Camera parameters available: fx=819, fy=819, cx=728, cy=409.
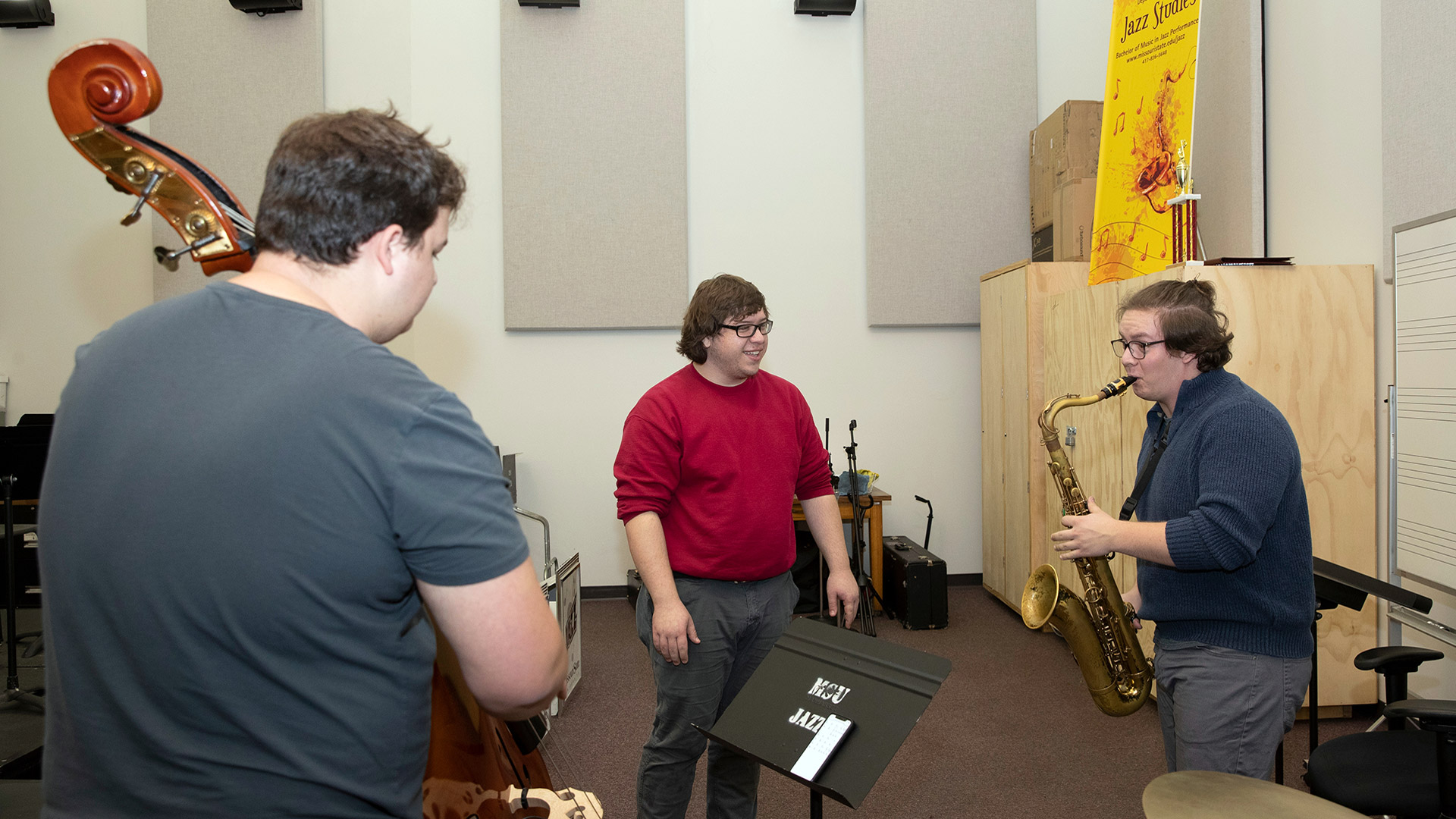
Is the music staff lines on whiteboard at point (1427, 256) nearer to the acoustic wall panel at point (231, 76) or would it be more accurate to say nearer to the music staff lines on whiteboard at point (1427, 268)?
the music staff lines on whiteboard at point (1427, 268)

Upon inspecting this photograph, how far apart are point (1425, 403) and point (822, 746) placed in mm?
2487

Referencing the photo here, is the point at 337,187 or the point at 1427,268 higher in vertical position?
the point at 1427,268

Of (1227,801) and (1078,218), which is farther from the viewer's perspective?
(1078,218)

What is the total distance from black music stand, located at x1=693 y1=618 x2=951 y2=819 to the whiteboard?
7.11 ft

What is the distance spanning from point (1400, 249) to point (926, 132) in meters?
2.80

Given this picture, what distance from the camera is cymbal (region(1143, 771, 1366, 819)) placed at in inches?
50.7

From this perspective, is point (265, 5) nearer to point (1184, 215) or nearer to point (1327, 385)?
point (1184, 215)

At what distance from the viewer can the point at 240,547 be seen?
762 millimetres

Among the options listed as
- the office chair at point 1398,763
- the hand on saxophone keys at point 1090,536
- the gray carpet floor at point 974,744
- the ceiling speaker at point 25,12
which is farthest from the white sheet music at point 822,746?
the ceiling speaker at point 25,12

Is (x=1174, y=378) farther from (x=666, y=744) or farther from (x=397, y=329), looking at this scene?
(x=397, y=329)

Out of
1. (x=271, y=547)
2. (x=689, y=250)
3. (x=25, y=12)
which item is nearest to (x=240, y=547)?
(x=271, y=547)

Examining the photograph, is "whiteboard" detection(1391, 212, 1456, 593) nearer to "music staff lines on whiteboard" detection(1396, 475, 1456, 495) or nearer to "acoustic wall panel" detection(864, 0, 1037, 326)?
"music staff lines on whiteboard" detection(1396, 475, 1456, 495)

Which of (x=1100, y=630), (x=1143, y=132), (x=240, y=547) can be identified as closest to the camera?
(x=240, y=547)

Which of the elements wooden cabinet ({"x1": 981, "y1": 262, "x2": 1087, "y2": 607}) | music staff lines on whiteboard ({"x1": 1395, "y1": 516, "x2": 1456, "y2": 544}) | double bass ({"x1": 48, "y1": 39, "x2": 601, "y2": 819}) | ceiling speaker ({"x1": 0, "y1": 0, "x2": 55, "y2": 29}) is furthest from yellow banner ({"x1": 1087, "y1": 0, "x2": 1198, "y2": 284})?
ceiling speaker ({"x1": 0, "y1": 0, "x2": 55, "y2": 29})
